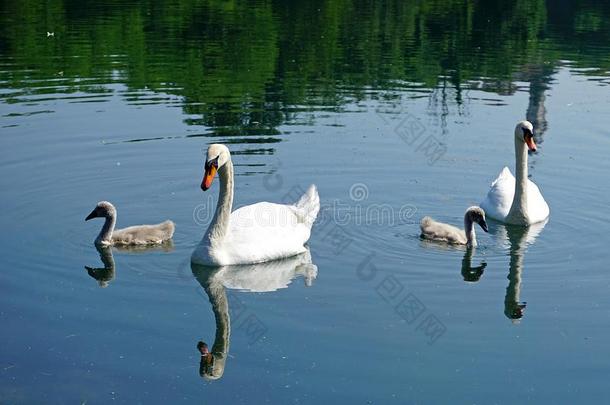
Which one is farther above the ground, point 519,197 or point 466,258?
point 519,197

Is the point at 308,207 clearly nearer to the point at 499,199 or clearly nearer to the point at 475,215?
the point at 475,215

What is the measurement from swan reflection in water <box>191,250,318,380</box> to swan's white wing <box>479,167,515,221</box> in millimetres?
3119

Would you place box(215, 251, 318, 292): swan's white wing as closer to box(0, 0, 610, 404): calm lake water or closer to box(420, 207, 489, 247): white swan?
box(0, 0, 610, 404): calm lake water

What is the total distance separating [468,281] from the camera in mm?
12203

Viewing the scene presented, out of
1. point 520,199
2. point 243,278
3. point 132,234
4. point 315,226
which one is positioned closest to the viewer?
point 243,278

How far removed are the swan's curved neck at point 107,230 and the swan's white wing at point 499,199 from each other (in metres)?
5.22

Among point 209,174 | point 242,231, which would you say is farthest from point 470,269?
point 209,174

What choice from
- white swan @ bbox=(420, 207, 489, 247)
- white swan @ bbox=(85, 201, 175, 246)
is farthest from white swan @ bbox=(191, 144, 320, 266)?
white swan @ bbox=(420, 207, 489, 247)

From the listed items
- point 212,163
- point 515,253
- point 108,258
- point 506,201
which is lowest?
point 515,253

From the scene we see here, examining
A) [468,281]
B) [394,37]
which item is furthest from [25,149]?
[394,37]

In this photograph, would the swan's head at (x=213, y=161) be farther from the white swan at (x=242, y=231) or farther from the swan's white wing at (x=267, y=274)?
the swan's white wing at (x=267, y=274)

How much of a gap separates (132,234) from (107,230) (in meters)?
0.31

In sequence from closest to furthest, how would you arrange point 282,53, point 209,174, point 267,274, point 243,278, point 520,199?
point 209,174 < point 243,278 < point 267,274 < point 520,199 < point 282,53

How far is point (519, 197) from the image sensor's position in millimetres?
14484
